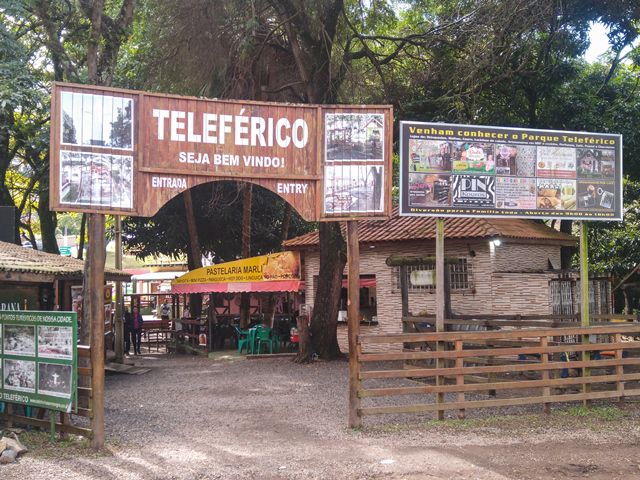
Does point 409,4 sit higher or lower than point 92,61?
higher

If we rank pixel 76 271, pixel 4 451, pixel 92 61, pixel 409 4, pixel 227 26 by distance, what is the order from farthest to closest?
pixel 409 4 < pixel 227 26 < pixel 76 271 < pixel 92 61 < pixel 4 451

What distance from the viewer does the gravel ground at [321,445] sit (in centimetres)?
729

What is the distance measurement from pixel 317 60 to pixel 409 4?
3.96 meters

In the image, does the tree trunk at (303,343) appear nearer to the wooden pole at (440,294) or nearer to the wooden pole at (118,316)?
the wooden pole at (118,316)

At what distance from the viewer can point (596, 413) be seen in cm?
1009

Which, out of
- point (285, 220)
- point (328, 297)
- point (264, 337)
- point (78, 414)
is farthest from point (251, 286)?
point (78, 414)

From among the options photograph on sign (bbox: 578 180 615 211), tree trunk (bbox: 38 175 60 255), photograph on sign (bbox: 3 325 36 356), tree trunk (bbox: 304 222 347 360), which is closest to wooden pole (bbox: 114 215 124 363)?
tree trunk (bbox: 304 222 347 360)

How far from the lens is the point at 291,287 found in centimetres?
1973

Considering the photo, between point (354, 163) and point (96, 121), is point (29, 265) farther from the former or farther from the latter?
point (354, 163)

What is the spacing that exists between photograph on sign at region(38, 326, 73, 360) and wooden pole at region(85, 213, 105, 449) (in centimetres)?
32

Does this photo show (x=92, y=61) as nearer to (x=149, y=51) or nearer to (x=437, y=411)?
(x=149, y=51)

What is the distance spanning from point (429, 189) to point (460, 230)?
299 inches

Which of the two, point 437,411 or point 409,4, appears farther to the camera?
point 409,4

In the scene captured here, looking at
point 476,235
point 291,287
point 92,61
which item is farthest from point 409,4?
point 92,61
